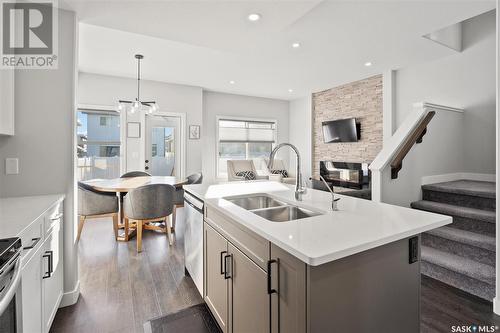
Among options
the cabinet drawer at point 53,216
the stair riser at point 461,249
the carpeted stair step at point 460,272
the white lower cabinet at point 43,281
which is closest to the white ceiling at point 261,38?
the cabinet drawer at point 53,216

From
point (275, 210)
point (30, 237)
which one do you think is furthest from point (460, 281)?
point (30, 237)

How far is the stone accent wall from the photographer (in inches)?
209

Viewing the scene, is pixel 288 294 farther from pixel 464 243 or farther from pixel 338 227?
pixel 464 243

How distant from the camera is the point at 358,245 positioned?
0.97 metres

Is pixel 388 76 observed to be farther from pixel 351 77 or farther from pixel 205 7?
pixel 205 7

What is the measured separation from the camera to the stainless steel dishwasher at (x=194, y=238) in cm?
204

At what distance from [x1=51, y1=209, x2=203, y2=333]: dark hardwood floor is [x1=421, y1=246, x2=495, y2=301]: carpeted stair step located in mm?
2246

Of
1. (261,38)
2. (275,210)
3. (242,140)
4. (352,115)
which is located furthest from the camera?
(242,140)

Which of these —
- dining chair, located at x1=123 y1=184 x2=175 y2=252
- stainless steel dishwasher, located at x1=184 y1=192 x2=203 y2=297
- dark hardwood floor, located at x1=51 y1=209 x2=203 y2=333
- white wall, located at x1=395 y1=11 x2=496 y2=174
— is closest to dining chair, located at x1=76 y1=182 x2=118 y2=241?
dining chair, located at x1=123 y1=184 x2=175 y2=252

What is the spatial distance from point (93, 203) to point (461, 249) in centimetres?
420

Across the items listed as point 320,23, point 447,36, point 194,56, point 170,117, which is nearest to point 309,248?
point 320,23

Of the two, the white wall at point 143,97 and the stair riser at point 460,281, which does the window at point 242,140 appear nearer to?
the white wall at point 143,97

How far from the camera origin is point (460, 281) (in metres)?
2.27

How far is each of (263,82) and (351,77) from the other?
191 centimetres
